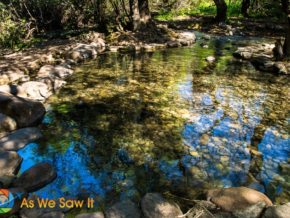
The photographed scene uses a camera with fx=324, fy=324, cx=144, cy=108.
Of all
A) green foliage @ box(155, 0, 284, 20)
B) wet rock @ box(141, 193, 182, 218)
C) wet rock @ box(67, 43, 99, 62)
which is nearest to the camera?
wet rock @ box(141, 193, 182, 218)

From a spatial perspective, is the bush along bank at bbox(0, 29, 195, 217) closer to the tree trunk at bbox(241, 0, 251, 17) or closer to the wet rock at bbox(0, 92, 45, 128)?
the wet rock at bbox(0, 92, 45, 128)

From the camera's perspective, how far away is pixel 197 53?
1600 centimetres

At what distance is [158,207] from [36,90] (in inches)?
242

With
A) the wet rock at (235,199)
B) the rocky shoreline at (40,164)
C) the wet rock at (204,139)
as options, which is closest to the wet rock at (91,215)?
the rocky shoreline at (40,164)

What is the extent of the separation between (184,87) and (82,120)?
3.90m

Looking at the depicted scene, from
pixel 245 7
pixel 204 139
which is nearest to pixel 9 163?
pixel 204 139

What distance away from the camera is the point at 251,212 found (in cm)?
445

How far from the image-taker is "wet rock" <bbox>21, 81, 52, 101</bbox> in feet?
30.2

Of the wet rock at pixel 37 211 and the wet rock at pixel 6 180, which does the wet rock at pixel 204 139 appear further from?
the wet rock at pixel 6 180

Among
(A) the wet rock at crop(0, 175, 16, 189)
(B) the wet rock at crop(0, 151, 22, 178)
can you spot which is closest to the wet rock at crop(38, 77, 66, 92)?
(B) the wet rock at crop(0, 151, 22, 178)

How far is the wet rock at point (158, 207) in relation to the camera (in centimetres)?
453

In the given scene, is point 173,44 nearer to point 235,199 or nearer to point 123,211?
point 235,199

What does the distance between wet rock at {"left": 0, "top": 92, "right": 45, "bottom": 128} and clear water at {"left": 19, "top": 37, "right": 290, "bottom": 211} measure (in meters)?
0.33

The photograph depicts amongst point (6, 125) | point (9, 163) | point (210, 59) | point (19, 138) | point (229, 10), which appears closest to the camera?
point (9, 163)
